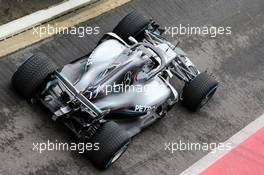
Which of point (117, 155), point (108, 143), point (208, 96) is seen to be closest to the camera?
point (108, 143)

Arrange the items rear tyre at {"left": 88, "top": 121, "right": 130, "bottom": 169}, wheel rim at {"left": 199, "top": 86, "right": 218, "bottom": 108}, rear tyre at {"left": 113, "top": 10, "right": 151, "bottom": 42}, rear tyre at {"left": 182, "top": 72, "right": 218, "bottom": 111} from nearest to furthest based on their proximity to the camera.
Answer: rear tyre at {"left": 88, "top": 121, "right": 130, "bottom": 169}
rear tyre at {"left": 182, "top": 72, "right": 218, "bottom": 111}
wheel rim at {"left": 199, "top": 86, "right": 218, "bottom": 108}
rear tyre at {"left": 113, "top": 10, "right": 151, "bottom": 42}

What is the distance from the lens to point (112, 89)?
362 inches

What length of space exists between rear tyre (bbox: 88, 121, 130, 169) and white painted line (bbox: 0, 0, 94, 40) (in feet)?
10.2

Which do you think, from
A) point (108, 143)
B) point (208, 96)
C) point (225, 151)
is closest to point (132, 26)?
point (208, 96)

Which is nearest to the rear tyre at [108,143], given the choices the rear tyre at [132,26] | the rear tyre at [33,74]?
the rear tyre at [33,74]

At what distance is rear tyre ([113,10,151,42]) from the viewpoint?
424 inches

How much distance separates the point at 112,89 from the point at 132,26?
6.47 ft

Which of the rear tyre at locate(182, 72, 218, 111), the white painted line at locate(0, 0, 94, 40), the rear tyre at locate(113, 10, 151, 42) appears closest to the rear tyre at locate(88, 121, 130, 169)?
the rear tyre at locate(182, 72, 218, 111)

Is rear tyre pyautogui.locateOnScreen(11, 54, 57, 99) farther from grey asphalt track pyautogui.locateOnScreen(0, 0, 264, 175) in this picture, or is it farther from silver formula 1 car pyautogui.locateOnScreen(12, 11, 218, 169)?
grey asphalt track pyautogui.locateOnScreen(0, 0, 264, 175)

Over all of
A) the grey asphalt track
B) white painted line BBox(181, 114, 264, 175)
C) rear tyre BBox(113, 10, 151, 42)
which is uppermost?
rear tyre BBox(113, 10, 151, 42)

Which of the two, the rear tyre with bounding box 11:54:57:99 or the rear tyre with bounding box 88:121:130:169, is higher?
the rear tyre with bounding box 11:54:57:99

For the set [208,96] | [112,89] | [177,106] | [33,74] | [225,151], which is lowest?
[225,151]

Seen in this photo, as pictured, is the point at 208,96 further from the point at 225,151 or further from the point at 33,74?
the point at 33,74

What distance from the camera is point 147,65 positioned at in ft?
32.2
